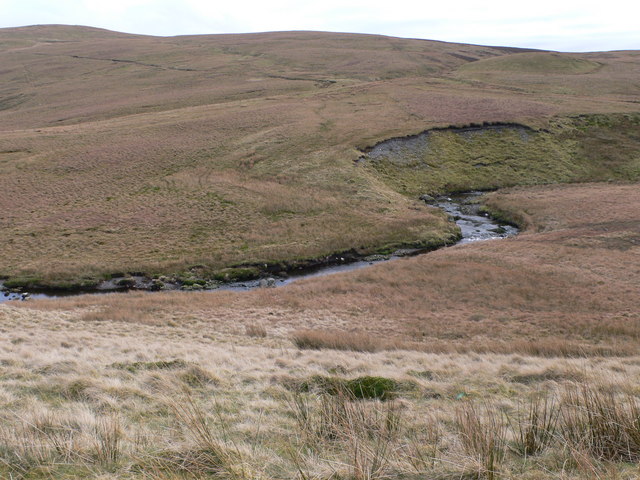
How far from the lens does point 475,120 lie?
63.7 m

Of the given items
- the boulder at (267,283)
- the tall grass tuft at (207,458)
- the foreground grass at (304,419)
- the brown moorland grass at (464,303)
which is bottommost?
the boulder at (267,283)

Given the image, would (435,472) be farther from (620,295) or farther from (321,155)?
(321,155)

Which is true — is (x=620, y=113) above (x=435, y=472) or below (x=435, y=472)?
above

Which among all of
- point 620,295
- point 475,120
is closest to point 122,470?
point 620,295

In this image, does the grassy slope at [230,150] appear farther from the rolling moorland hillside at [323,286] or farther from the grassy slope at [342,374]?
the grassy slope at [342,374]

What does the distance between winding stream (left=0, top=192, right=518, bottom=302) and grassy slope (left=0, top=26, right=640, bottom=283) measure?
6.27 ft

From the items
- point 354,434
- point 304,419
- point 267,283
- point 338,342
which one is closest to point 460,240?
point 267,283

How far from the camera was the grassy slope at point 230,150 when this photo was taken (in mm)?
36281

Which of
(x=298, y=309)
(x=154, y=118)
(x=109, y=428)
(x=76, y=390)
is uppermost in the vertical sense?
(x=154, y=118)

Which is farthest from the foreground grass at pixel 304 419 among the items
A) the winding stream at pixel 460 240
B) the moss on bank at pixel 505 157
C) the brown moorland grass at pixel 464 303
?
the moss on bank at pixel 505 157

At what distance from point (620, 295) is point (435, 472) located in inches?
891

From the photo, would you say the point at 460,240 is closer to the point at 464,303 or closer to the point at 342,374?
the point at 464,303

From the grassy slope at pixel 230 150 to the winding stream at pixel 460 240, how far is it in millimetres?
1911

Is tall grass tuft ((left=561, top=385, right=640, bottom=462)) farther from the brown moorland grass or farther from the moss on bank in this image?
the moss on bank
